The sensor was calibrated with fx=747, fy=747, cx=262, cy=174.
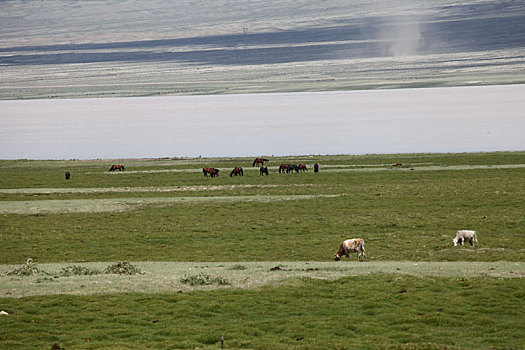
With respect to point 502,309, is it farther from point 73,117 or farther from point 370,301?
point 73,117

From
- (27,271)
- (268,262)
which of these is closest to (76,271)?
(27,271)

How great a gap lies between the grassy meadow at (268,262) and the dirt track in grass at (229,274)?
0.21ft

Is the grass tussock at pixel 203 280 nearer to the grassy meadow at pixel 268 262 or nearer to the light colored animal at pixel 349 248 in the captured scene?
the grassy meadow at pixel 268 262

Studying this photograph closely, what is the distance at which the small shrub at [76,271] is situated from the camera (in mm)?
21438

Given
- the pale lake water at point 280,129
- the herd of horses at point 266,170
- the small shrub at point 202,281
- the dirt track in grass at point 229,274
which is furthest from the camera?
the pale lake water at point 280,129

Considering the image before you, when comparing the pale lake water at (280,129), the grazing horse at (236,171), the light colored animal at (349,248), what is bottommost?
the light colored animal at (349,248)

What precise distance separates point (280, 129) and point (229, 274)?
95.7 m

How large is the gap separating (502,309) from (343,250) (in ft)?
26.0

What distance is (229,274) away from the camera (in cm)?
2061

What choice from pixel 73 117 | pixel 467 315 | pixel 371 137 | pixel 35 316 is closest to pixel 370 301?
pixel 467 315

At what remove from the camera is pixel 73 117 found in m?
175

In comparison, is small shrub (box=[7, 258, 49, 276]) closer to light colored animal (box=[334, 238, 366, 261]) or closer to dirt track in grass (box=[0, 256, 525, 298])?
dirt track in grass (box=[0, 256, 525, 298])

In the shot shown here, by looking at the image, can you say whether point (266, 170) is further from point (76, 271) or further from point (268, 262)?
point (76, 271)

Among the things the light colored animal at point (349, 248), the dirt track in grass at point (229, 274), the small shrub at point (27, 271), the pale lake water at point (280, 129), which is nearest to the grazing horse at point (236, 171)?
the pale lake water at point (280, 129)
